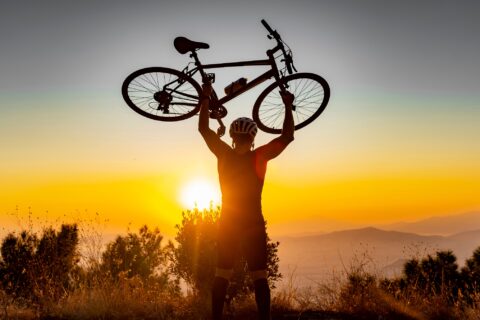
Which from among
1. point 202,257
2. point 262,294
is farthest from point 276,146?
point 202,257

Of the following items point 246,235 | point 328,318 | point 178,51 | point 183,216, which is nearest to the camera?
point 246,235

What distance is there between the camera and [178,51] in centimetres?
671

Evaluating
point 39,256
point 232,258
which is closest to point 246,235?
point 232,258

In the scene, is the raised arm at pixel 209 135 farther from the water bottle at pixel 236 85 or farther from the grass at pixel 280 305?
the grass at pixel 280 305

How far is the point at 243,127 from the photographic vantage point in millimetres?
5016

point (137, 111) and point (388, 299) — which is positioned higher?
point (137, 111)

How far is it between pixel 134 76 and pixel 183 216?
4739 mm

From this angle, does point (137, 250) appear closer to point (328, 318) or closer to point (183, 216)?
point (183, 216)


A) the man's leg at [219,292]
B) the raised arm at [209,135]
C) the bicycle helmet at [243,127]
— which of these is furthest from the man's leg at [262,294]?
the bicycle helmet at [243,127]

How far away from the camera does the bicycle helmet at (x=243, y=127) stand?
501 centimetres

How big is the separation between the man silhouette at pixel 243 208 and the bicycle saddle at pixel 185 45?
2189 mm

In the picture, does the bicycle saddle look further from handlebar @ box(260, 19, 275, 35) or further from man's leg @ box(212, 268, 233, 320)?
man's leg @ box(212, 268, 233, 320)

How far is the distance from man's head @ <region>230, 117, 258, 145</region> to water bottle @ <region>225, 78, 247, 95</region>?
1803 millimetres

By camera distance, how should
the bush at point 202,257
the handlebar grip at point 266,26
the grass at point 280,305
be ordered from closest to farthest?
the handlebar grip at point 266,26 → the grass at point 280,305 → the bush at point 202,257
